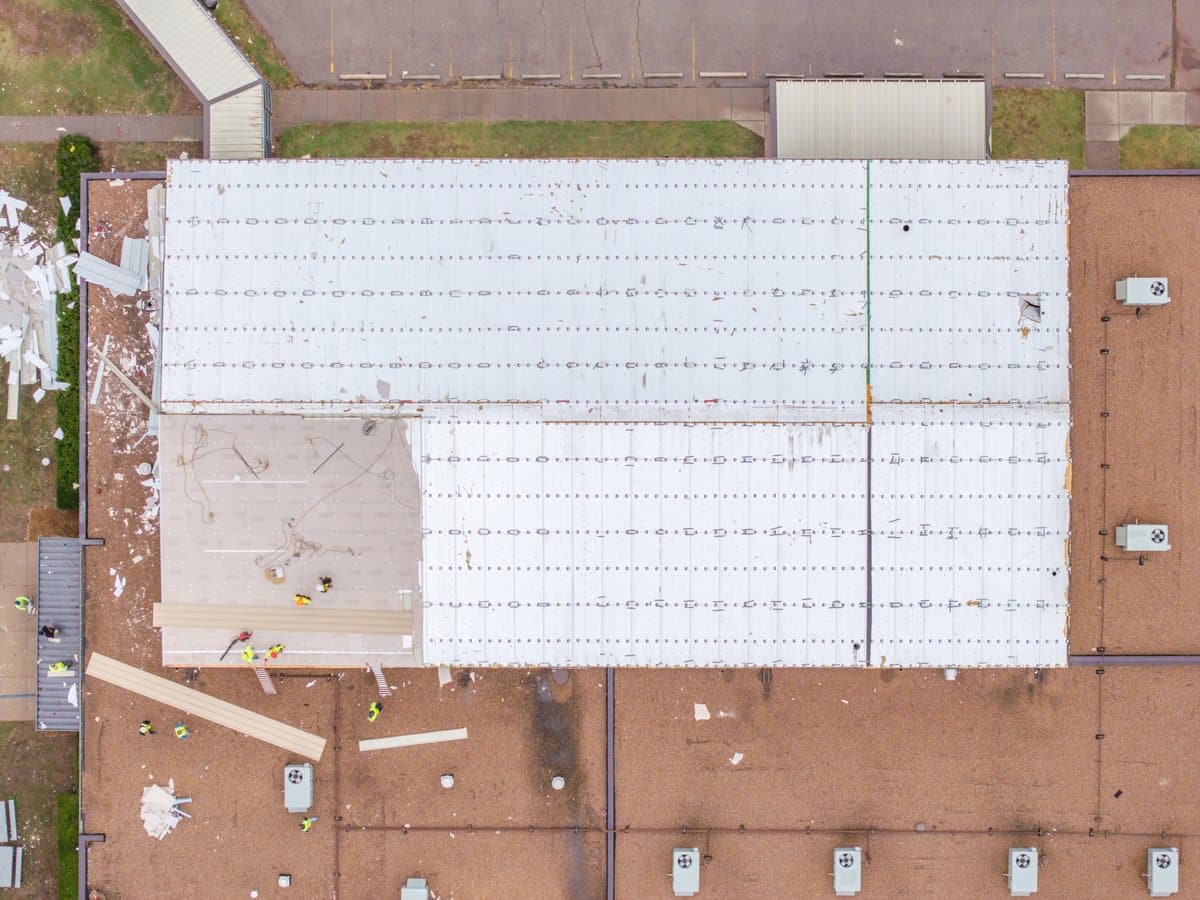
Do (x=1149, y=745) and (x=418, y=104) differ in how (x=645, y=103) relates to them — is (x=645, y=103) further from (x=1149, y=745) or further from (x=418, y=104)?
(x=1149, y=745)

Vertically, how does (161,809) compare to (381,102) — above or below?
below

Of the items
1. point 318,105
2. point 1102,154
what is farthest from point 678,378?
point 1102,154

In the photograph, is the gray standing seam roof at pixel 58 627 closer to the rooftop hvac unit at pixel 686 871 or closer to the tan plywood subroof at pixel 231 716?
the tan plywood subroof at pixel 231 716

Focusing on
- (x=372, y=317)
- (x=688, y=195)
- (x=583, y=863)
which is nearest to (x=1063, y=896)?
(x=583, y=863)

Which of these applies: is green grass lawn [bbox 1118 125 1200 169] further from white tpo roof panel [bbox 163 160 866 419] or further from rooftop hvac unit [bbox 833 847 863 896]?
rooftop hvac unit [bbox 833 847 863 896]

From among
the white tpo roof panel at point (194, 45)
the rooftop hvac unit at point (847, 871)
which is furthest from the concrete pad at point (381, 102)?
the rooftop hvac unit at point (847, 871)

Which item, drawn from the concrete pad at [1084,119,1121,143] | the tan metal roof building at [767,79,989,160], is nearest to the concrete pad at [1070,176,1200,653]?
the tan metal roof building at [767,79,989,160]
